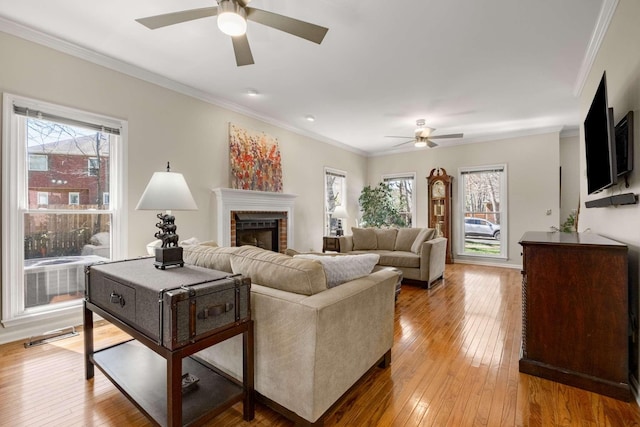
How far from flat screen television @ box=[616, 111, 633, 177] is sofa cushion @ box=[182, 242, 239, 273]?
2.65 meters

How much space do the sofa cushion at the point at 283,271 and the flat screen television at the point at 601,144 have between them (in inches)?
78.5

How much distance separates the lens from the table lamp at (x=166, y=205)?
75.3 inches

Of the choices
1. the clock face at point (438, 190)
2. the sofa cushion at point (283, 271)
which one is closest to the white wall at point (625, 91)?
the sofa cushion at point (283, 271)

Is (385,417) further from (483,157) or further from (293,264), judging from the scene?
(483,157)

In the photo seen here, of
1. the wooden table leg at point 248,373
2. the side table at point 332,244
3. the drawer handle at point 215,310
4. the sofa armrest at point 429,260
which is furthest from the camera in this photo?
the side table at point 332,244

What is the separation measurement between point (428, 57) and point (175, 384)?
345 centimetres

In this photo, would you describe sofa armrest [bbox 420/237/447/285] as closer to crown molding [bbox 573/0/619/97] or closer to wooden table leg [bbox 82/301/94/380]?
crown molding [bbox 573/0/619/97]

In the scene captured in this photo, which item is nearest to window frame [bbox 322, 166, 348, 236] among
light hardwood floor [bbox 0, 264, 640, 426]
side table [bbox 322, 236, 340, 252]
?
side table [bbox 322, 236, 340, 252]

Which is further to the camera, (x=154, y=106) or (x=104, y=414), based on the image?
(x=154, y=106)

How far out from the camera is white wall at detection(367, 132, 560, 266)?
568 centimetres

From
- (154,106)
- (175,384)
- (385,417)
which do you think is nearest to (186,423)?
(175,384)

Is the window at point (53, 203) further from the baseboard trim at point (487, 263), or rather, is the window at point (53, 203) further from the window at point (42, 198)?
the baseboard trim at point (487, 263)

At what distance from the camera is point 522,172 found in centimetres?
595

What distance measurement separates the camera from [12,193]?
2570 millimetres
